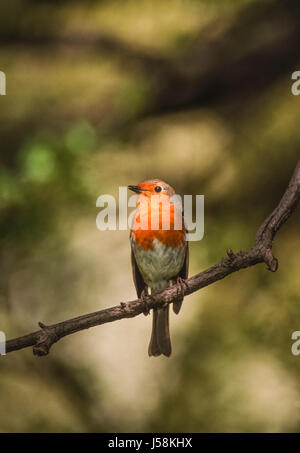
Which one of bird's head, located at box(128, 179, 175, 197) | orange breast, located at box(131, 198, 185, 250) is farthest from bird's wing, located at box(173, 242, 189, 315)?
bird's head, located at box(128, 179, 175, 197)

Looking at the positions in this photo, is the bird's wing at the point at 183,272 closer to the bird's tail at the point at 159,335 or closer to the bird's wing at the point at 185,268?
the bird's wing at the point at 185,268

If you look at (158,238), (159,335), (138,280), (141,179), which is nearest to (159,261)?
(158,238)

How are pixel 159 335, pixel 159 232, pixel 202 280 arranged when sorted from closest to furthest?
pixel 202 280
pixel 159 232
pixel 159 335

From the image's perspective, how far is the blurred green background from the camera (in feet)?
7.48

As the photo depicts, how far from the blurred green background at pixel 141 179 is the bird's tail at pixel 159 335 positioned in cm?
26

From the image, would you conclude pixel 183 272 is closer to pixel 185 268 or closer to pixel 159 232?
pixel 185 268

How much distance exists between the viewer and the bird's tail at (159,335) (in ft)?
6.64

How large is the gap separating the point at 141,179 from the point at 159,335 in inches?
31.4

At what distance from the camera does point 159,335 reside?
203cm

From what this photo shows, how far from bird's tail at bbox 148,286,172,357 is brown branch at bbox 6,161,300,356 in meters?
0.41

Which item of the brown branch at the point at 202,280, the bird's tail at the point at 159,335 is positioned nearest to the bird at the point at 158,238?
the bird's tail at the point at 159,335

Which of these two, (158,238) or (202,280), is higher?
(158,238)
